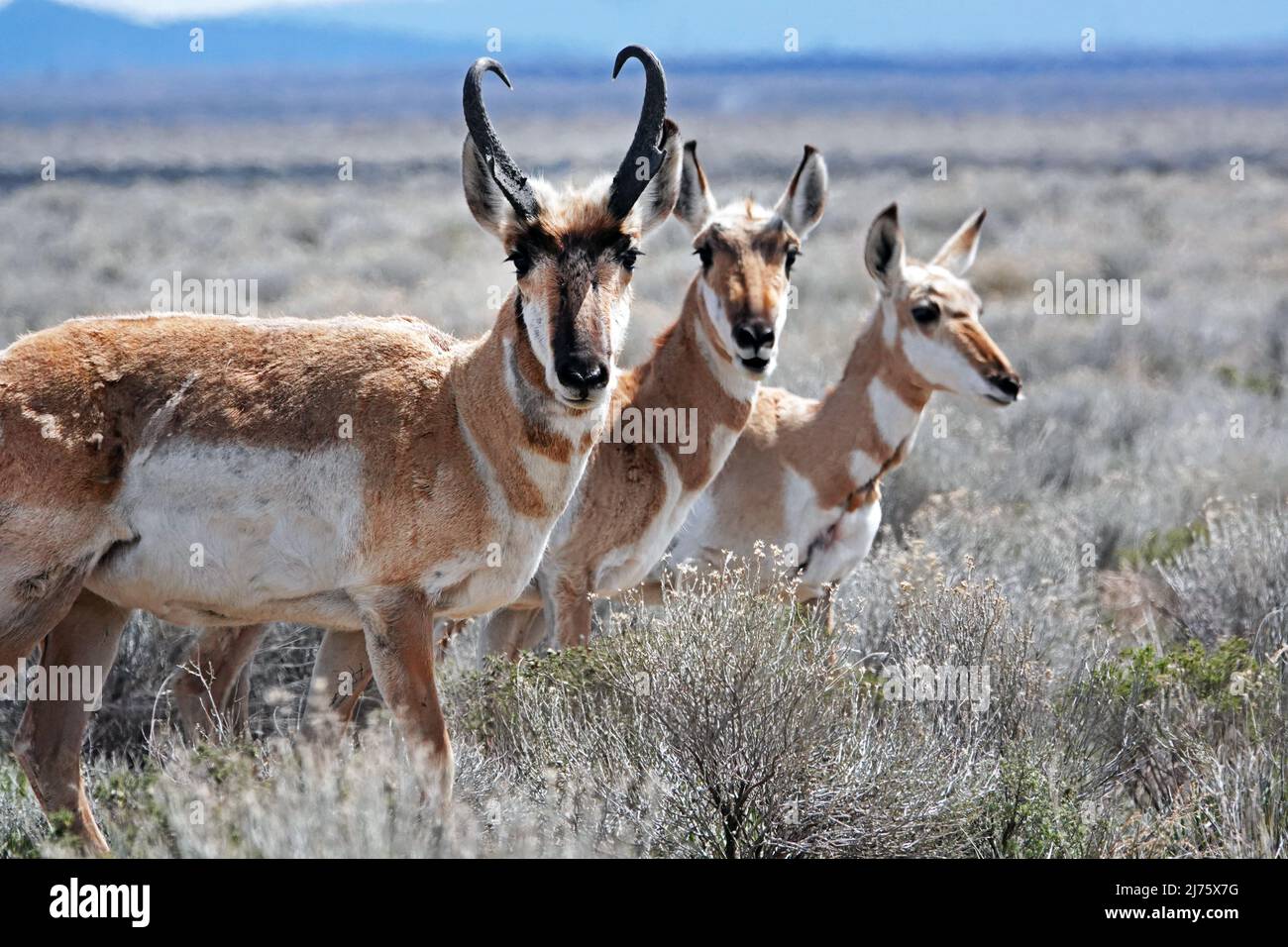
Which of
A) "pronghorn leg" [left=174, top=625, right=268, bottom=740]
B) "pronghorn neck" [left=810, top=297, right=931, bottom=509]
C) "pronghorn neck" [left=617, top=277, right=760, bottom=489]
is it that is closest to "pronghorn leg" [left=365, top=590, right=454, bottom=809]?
"pronghorn leg" [left=174, top=625, right=268, bottom=740]

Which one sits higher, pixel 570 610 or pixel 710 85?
pixel 710 85

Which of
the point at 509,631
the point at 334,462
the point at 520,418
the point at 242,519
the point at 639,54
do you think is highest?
the point at 639,54

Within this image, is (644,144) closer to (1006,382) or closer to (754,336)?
(754,336)

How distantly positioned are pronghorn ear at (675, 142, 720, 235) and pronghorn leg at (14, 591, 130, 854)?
3.27 m

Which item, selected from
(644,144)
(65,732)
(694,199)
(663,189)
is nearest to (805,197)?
(694,199)

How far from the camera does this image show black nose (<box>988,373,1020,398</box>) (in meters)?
7.20

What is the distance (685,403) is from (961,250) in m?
2.52

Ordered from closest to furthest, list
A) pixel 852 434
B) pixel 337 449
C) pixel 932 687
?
pixel 337 449
pixel 932 687
pixel 852 434

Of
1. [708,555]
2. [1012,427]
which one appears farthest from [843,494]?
[1012,427]

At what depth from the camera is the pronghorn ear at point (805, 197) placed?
7.11 meters

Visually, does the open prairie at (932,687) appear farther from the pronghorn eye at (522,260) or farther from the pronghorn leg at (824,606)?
the pronghorn eye at (522,260)

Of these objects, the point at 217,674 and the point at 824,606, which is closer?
the point at 217,674

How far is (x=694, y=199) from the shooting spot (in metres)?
7.26

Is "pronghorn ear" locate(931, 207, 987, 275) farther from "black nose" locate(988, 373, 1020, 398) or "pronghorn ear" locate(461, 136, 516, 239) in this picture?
"pronghorn ear" locate(461, 136, 516, 239)
